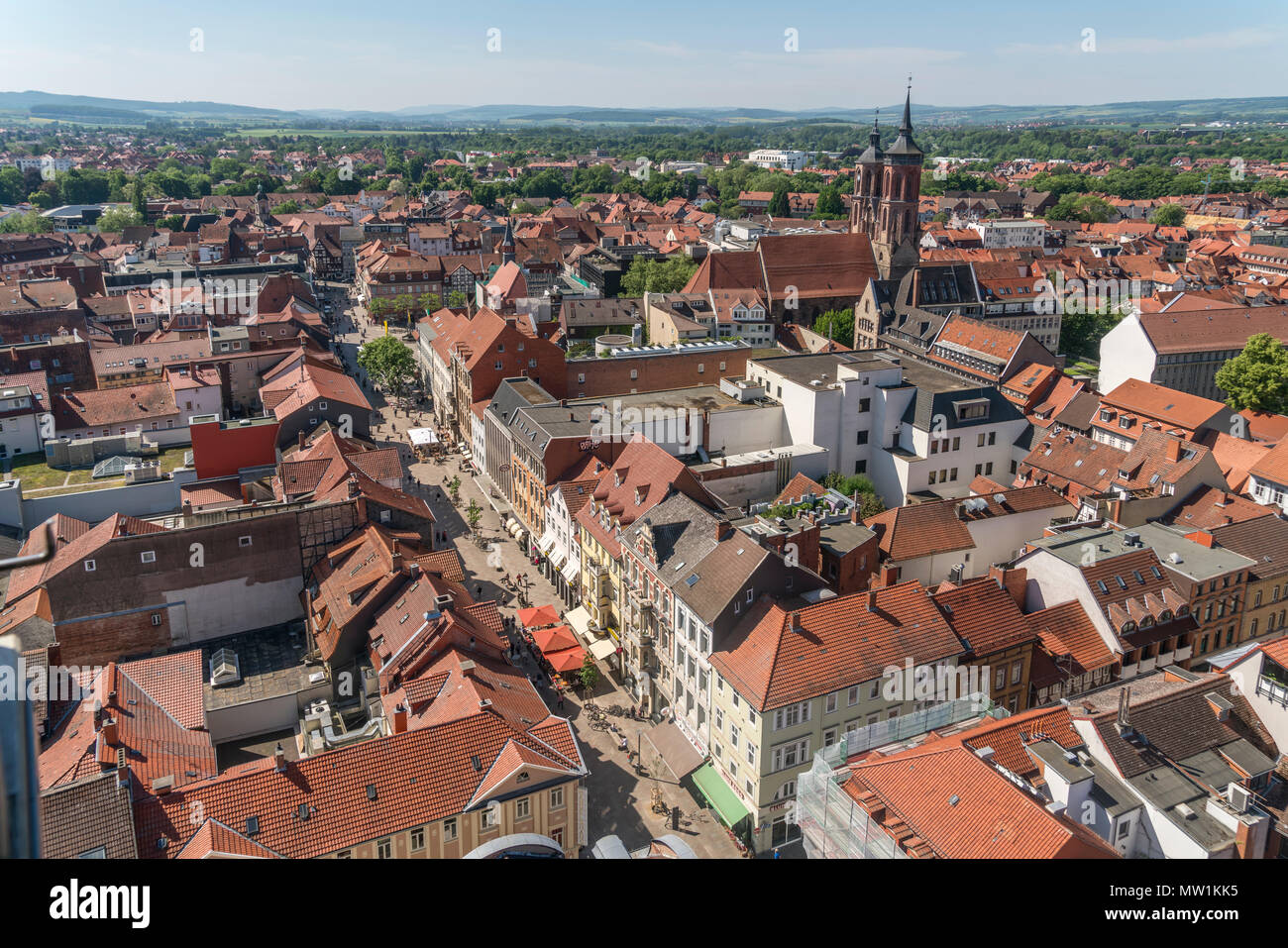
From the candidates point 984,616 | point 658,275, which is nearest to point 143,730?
point 984,616

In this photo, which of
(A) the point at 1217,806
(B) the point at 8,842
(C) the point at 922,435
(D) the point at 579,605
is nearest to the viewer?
(B) the point at 8,842

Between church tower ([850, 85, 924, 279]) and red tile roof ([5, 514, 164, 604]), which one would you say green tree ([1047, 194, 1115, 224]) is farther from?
red tile roof ([5, 514, 164, 604])

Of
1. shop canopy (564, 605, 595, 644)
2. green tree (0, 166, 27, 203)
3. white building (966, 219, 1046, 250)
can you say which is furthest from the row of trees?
green tree (0, 166, 27, 203)

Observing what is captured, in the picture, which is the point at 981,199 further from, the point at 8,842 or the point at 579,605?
the point at 8,842

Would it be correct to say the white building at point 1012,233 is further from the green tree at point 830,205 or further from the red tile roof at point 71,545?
the red tile roof at point 71,545

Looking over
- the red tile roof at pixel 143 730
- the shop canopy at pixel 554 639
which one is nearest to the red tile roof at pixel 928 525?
the shop canopy at pixel 554 639
